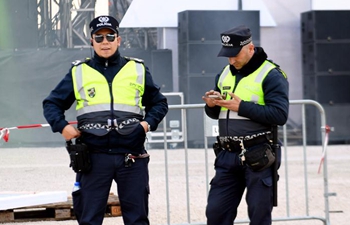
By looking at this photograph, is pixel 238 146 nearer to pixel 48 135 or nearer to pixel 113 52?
pixel 113 52

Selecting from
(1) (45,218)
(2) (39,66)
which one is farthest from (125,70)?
(2) (39,66)

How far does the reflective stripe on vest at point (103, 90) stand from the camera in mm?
5562

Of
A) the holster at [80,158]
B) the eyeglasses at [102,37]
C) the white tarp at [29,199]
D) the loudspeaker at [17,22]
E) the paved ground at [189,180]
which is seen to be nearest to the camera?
the holster at [80,158]

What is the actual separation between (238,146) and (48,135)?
12.6 meters

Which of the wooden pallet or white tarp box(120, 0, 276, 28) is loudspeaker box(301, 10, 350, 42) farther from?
the wooden pallet

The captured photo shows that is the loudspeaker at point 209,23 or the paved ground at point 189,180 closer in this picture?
the paved ground at point 189,180

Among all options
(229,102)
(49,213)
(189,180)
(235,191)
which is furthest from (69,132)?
(189,180)

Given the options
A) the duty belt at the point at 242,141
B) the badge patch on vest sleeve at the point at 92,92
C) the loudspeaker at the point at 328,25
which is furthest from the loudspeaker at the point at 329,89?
the badge patch on vest sleeve at the point at 92,92

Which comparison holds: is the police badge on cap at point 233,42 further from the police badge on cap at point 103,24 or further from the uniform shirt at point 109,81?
the police badge on cap at point 103,24

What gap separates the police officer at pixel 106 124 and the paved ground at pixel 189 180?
7.45 feet

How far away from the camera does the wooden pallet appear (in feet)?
27.6

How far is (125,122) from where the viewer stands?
557 centimetres

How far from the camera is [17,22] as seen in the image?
1809 centimetres

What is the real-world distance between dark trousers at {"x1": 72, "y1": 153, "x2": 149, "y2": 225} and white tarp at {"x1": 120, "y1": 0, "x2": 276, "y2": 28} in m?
12.7
